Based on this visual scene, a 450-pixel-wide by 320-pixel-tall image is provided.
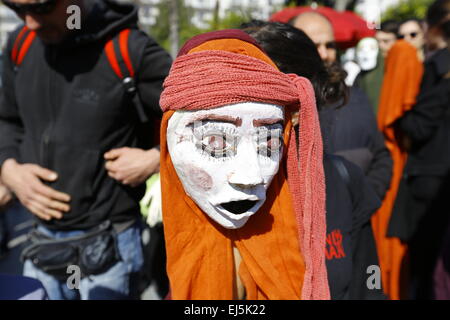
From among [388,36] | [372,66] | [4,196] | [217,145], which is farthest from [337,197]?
[388,36]

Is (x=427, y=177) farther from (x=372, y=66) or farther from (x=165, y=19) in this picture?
(x=165, y=19)

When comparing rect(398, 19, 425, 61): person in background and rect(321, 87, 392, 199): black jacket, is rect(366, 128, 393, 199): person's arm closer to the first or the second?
rect(321, 87, 392, 199): black jacket

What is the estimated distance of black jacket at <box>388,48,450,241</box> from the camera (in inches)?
129

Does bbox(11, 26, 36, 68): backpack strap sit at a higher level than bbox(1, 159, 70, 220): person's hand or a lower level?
higher

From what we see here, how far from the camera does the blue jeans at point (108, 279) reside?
2.04 meters

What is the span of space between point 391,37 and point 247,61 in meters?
4.00

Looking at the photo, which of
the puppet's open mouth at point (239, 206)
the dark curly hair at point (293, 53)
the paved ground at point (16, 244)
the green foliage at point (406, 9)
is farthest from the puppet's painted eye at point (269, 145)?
the green foliage at point (406, 9)

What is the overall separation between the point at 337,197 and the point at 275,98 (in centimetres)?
55

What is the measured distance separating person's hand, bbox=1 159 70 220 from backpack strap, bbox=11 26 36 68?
483mm

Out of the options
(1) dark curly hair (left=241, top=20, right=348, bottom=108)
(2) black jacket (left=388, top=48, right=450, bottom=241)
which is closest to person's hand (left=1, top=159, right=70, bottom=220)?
(1) dark curly hair (left=241, top=20, right=348, bottom=108)

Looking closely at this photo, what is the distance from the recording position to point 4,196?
200cm

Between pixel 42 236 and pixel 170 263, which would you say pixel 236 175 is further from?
pixel 42 236

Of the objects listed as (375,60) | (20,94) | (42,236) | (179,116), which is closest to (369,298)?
(179,116)

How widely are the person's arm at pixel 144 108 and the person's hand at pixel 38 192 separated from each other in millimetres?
228
